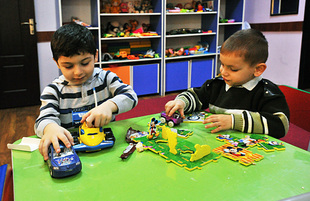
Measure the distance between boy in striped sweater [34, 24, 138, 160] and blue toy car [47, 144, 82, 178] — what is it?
74 mm

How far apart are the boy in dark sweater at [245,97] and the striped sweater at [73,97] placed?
185 mm

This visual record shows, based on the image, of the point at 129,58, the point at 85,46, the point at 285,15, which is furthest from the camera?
the point at 285,15

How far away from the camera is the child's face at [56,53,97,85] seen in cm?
104

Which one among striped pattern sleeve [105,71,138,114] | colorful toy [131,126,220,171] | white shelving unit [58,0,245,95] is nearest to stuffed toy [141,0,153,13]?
white shelving unit [58,0,245,95]

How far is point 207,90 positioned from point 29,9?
3090 mm

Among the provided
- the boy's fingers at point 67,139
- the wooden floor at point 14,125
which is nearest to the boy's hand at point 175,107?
the boy's fingers at point 67,139

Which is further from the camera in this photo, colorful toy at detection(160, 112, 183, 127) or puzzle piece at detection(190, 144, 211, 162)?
colorful toy at detection(160, 112, 183, 127)

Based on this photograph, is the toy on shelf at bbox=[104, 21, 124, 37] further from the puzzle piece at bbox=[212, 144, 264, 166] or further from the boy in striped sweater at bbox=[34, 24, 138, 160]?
the puzzle piece at bbox=[212, 144, 264, 166]

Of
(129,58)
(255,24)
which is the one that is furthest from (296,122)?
(255,24)

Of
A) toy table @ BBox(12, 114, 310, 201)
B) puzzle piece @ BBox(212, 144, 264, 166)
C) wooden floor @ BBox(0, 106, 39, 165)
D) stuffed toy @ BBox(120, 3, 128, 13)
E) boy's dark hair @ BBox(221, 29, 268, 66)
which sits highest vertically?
stuffed toy @ BBox(120, 3, 128, 13)

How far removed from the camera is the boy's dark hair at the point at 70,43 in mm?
1025

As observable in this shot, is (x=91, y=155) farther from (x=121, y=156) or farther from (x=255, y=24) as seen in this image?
(x=255, y=24)

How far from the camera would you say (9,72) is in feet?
12.0

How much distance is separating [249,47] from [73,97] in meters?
0.72
